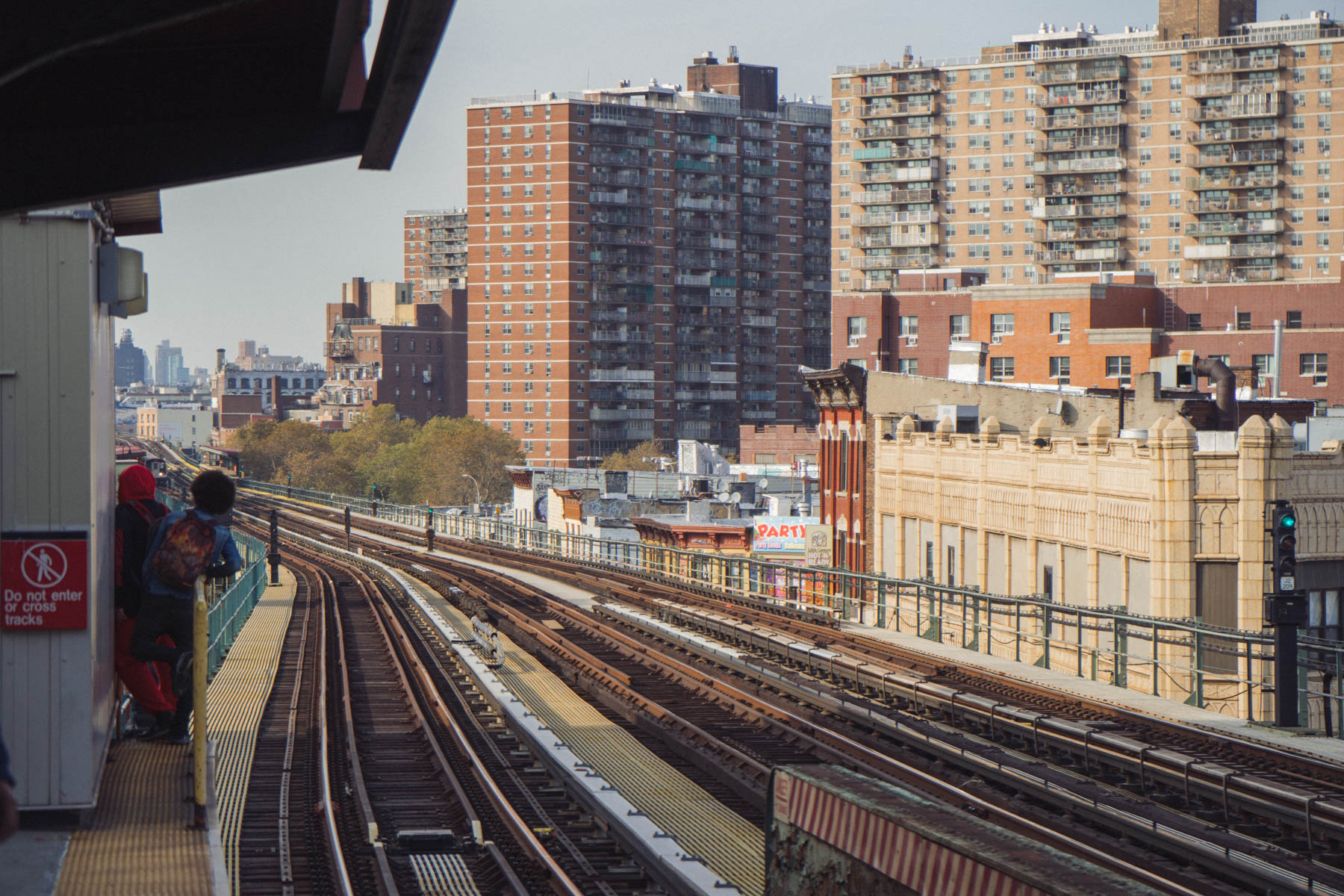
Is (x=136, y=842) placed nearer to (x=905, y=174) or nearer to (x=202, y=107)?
(x=202, y=107)

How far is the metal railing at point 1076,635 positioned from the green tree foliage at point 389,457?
67.5m

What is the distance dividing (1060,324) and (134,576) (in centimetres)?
6942

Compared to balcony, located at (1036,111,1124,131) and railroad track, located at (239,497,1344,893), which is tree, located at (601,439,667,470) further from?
railroad track, located at (239,497,1344,893)

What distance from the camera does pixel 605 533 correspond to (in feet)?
259

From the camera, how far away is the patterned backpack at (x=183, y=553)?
419 inches

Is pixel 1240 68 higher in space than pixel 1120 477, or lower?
higher

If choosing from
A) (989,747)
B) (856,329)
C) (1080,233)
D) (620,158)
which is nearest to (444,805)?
(989,747)

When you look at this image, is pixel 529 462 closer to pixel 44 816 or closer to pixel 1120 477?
pixel 1120 477

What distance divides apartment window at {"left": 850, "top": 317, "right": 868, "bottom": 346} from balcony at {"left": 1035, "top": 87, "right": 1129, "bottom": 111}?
3703cm

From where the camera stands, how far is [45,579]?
9.45 m

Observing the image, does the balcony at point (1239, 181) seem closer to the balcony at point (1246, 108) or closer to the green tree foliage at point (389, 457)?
the balcony at point (1246, 108)

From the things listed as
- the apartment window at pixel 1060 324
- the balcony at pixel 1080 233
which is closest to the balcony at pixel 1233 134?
the balcony at pixel 1080 233

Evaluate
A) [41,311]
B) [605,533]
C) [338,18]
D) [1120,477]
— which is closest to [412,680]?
[1120,477]

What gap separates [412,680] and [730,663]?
564cm
